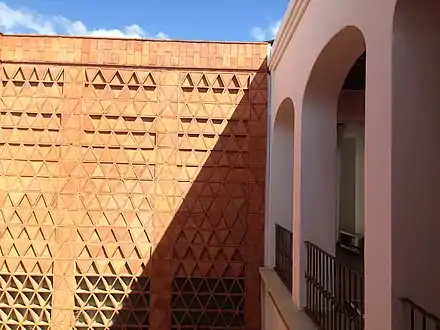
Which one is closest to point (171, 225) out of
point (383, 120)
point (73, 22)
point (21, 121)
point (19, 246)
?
point (19, 246)

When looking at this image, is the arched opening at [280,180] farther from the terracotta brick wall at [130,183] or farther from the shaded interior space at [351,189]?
the shaded interior space at [351,189]

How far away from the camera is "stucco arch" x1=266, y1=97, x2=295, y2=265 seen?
19.2ft

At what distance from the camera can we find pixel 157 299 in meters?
6.05

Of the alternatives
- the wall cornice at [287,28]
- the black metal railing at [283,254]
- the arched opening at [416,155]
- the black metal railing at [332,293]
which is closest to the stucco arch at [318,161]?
the black metal railing at [332,293]

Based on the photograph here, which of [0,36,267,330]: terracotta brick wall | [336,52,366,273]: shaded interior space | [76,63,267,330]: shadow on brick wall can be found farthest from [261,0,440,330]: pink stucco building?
[336,52,366,273]: shaded interior space

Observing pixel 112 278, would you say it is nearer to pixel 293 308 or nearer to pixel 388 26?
pixel 293 308

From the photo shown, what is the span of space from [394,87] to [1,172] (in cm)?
551

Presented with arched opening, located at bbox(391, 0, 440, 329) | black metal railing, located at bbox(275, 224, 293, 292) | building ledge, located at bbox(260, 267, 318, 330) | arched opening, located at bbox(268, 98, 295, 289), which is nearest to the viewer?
arched opening, located at bbox(391, 0, 440, 329)

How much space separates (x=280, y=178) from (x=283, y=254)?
1048 millimetres

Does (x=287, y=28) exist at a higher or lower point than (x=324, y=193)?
higher

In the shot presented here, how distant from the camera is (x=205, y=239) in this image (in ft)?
20.1

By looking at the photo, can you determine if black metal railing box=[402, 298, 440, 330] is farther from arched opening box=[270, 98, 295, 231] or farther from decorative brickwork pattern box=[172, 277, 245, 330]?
decorative brickwork pattern box=[172, 277, 245, 330]

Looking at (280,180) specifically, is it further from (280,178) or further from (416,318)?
(416,318)

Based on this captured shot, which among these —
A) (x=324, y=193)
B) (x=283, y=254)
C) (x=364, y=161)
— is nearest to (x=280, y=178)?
(x=283, y=254)
